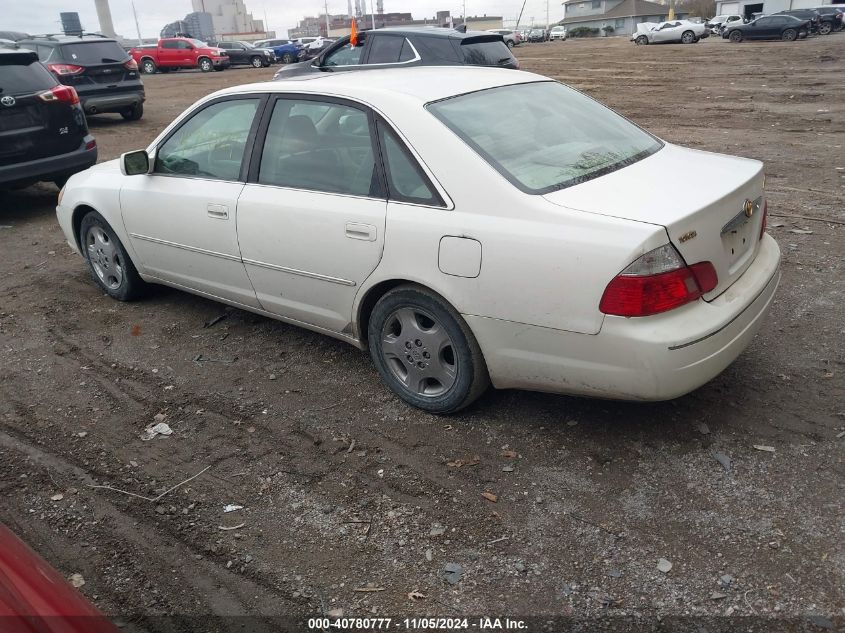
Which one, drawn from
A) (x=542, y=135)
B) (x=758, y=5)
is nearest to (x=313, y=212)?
(x=542, y=135)

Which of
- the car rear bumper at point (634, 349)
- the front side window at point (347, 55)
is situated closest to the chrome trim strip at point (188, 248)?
the car rear bumper at point (634, 349)

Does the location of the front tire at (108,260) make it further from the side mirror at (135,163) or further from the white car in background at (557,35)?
the white car in background at (557,35)

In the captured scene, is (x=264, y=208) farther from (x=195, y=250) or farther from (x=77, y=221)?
(x=77, y=221)

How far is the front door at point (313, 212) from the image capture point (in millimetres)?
3670

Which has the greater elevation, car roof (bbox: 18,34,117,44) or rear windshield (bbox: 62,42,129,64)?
car roof (bbox: 18,34,117,44)

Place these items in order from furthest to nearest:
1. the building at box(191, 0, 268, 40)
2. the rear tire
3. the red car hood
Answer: the building at box(191, 0, 268, 40)
the rear tire
the red car hood

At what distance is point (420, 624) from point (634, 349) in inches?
52.6

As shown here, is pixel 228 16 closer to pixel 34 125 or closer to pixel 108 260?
pixel 34 125

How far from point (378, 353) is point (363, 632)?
63.3 inches

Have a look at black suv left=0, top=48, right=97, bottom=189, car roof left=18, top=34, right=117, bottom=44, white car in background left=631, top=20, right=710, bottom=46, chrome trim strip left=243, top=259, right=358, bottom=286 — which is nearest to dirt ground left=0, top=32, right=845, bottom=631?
chrome trim strip left=243, top=259, right=358, bottom=286

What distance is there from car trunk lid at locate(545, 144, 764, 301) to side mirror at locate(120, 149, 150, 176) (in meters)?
2.87

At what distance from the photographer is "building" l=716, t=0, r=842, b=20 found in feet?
182

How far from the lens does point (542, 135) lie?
3701 millimetres

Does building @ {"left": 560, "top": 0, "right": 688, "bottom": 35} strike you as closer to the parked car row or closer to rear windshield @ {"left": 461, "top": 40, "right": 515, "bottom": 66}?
the parked car row
